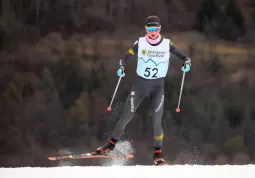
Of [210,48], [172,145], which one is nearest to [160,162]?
[172,145]

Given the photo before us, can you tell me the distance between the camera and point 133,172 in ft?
10.5

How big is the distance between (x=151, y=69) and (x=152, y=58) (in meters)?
0.11

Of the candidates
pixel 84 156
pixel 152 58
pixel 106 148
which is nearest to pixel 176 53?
pixel 152 58

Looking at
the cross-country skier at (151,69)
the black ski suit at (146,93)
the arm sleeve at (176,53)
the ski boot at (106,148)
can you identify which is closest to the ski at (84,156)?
the ski boot at (106,148)

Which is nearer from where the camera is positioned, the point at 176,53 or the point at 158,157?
the point at 176,53

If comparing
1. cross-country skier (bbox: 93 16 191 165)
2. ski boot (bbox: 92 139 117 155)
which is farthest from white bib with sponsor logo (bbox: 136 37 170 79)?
ski boot (bbox: 92 139 117 155)

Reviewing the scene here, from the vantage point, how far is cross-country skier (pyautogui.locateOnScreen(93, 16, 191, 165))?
3.07 meters

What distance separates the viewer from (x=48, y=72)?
3486mm

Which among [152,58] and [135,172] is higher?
[152,58]

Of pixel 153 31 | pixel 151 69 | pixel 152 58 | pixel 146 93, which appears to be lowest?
pixel 146 93

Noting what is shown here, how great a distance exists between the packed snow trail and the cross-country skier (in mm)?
312

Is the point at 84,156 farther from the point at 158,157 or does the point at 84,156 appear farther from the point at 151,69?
the point at 151,69

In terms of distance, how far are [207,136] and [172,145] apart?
0.42 meters

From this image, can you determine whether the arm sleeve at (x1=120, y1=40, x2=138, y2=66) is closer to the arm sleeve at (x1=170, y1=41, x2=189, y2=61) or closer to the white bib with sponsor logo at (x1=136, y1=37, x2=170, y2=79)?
the white bib with sponsor logo at (x1=136, y1=37, x2=170, y2=79)
